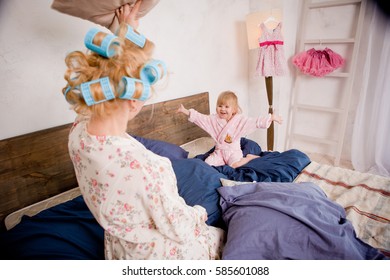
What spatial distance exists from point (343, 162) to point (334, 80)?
848 millimetres

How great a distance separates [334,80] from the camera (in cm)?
232

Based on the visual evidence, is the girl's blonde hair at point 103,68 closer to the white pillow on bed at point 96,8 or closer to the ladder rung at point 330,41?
the white pillow on bed at point 96,8

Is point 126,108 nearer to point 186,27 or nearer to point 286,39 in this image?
point 186,27

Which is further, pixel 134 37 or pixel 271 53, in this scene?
pixel 271 53

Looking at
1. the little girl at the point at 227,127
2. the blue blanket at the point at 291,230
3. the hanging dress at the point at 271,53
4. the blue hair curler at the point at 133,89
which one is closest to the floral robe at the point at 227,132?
the little girl at the point at 227,127

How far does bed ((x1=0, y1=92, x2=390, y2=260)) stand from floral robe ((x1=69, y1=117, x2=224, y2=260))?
263 mm

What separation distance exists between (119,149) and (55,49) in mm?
990

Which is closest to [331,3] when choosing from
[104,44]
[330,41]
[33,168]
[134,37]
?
[330,41]

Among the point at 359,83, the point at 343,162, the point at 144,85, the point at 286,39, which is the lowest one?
the point at 343,162

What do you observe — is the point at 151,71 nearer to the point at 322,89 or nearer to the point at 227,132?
the point at 227,132

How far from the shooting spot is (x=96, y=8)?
1011 millimetres

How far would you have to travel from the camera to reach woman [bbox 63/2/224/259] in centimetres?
59
